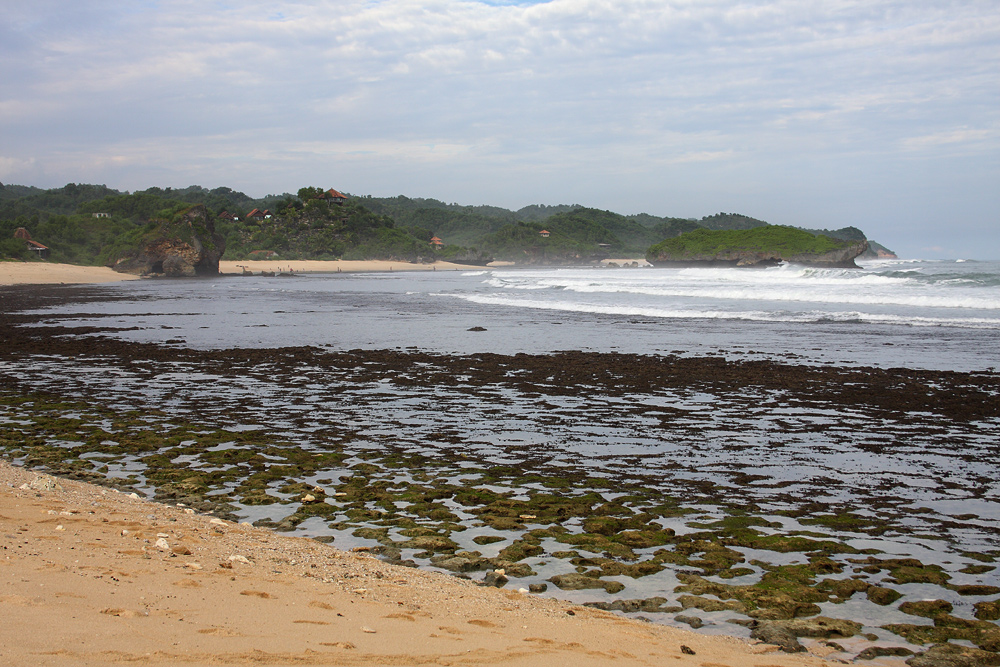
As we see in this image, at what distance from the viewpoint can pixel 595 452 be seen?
30.8 ft

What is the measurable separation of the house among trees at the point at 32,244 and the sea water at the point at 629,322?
45841 millimetres

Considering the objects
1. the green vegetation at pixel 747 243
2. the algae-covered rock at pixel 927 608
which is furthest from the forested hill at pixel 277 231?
the algae-covered rock at pixel 927 608

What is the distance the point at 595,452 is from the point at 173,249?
265 ft

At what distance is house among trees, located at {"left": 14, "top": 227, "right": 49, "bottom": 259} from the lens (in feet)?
261

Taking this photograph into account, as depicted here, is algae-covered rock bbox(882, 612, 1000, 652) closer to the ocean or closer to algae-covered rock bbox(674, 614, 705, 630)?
the ocean

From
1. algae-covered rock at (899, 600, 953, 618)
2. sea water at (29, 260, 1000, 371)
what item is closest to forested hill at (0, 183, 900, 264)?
sea water at (29, 260, 1000, 371)

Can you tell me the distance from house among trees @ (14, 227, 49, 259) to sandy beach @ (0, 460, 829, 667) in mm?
87771

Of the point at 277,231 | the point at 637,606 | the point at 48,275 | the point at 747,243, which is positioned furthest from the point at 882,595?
the point at 277,231

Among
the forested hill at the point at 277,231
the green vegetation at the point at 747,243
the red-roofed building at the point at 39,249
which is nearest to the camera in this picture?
the red-roofed building at the point at 39,249

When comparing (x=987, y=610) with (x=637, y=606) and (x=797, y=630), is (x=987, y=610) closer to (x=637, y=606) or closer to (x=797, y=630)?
(x=797, y=630)

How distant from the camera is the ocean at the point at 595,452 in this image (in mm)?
5730

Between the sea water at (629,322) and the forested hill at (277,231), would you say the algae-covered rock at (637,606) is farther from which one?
the forested hill at (277,231)

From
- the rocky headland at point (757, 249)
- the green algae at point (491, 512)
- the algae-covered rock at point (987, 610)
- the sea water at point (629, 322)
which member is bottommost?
the green algae at point (491, 512)

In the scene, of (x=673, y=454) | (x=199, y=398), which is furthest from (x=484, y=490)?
(x=199, y=398)
